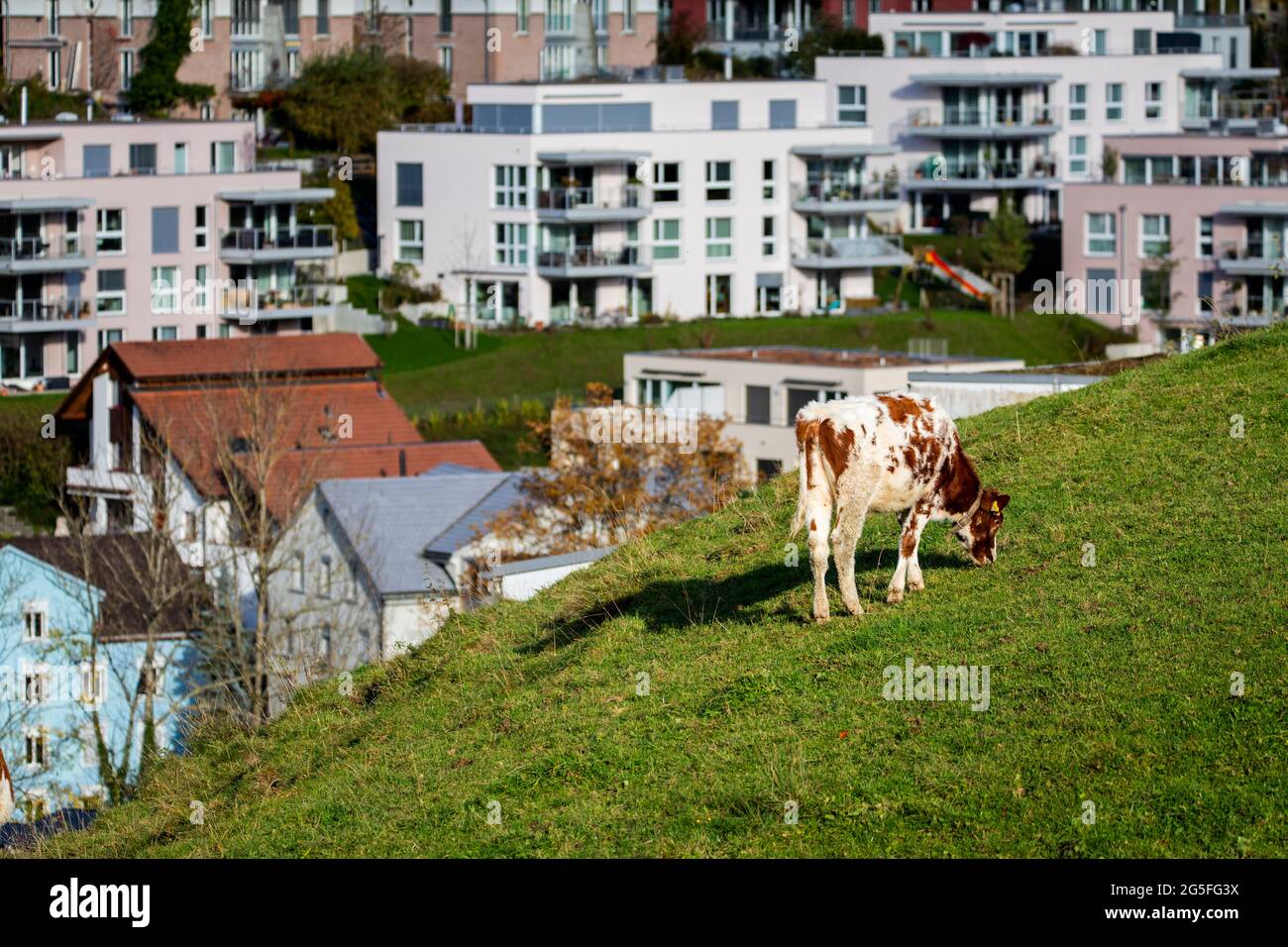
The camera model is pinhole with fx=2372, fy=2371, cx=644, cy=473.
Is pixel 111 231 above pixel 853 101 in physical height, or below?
below

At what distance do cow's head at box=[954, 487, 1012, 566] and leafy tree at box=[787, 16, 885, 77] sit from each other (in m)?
94.0

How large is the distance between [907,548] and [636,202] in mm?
74483

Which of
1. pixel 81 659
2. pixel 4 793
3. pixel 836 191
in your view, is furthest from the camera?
pixel 836 191

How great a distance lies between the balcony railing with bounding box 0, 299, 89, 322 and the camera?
253 feet

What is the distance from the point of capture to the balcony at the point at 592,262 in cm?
8844

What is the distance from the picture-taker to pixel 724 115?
94.6 m

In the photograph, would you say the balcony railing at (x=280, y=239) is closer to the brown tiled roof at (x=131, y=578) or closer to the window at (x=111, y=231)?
the window at (x=111, y=231)

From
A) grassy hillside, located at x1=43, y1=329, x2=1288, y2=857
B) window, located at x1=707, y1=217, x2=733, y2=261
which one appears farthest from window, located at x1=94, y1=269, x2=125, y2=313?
grassy hillside, located at x1=43, y1=329, x2=1288, y2=857

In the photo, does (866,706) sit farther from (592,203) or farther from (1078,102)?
(1078,102)

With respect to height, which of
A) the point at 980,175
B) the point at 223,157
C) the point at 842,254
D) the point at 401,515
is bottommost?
the point at 401,515

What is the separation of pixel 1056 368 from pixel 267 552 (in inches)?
860

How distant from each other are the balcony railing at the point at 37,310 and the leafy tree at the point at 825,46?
143ft

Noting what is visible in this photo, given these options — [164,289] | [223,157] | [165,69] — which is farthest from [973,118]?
[164,289]

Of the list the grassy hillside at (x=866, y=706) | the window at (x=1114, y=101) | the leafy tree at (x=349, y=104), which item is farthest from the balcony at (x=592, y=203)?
the grassy hillside at (x=866, y=706)
